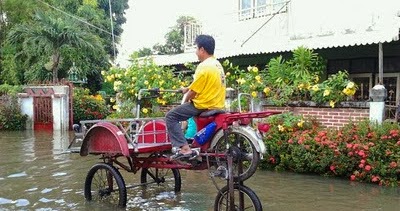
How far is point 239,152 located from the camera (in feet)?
17.7

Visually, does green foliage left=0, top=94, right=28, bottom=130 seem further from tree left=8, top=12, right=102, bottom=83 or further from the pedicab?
the pedicab

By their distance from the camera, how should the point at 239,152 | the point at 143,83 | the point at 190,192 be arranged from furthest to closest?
1. the point at 143,83
2. the point at 190,192
3. the point at 239,152

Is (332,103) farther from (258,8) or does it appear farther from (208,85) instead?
→ (258,8)

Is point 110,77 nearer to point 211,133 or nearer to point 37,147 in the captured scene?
point 37,147

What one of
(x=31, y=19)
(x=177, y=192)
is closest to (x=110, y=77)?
(x=177, y=192)

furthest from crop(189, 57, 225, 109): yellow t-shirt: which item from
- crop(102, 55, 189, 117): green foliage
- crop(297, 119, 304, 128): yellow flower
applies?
crop(102, 55, 189, 117): green foliage

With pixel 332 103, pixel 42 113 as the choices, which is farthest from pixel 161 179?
pixel 42 113

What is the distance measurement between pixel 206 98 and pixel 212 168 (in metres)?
0.89

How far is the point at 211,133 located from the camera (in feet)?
18.2

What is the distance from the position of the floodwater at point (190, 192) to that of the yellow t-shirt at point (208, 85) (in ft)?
6.01

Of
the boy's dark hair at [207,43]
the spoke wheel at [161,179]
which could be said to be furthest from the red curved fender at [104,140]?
the boy's dark hair at [207,43]

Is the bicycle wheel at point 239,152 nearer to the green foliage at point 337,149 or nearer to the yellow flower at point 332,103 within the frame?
the green foliage at point 337,149

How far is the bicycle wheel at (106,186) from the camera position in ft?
21.4

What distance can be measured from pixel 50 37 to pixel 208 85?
57.4ft
